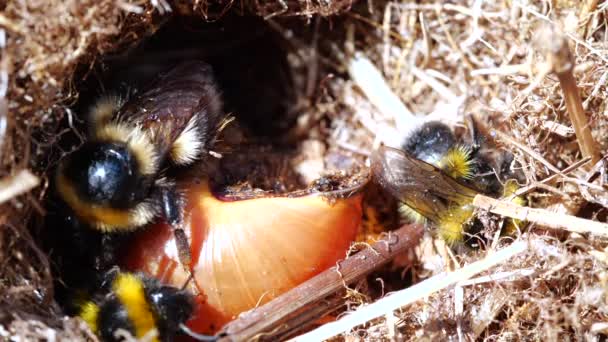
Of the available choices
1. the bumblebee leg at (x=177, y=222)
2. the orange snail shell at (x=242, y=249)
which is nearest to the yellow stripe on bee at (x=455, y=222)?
the orange snail shell at (x=242, y=249)

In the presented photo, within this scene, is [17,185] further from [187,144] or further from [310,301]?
[310,301]

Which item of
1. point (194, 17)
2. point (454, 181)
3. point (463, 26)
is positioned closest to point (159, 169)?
point (194, 17)

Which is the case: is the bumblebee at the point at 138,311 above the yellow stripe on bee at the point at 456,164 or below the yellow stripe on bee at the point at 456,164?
below

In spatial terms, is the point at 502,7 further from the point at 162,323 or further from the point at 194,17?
the point at 162,323

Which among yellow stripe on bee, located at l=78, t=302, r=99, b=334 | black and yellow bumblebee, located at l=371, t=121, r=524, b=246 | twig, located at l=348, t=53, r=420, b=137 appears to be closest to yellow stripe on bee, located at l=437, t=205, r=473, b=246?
black and yellow bumblebee, located at l=371, t=121, r=524, b=246

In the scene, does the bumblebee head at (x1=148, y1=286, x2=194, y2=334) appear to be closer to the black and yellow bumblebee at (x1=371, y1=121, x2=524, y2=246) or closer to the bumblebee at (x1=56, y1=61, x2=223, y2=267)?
the bumblebee at (x1=56, y1=61, x2=223, y2=267)

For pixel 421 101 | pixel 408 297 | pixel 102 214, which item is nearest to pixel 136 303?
pixel 102 214

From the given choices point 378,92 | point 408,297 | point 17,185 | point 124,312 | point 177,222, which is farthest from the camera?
point 378,92

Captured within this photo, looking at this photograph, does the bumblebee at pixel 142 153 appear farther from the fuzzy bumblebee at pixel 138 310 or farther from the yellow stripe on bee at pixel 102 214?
the fuzzy bumblebee at pixel 138 310
